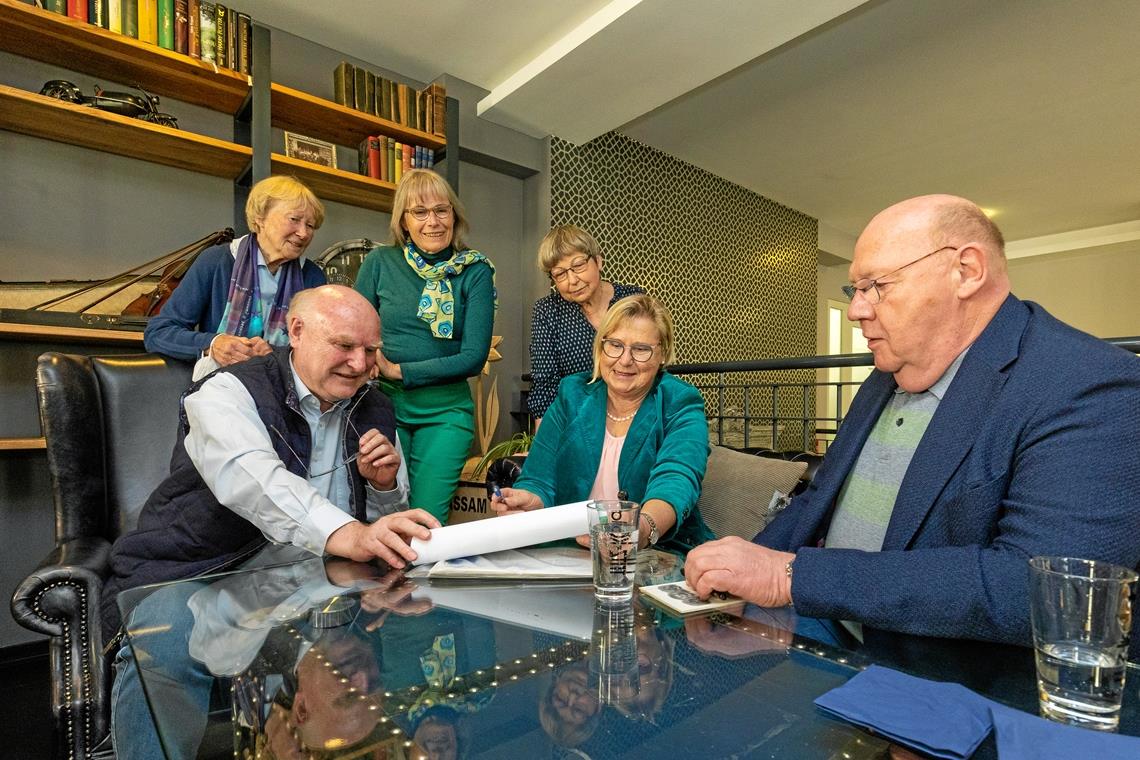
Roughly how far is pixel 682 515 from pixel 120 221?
9.80ft

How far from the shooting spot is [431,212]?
208 cm

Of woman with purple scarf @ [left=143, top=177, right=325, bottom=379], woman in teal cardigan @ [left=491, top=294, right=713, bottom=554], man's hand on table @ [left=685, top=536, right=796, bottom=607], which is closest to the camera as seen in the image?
man's hand on table @ [left=685, top=536, right=796, bottom=607]

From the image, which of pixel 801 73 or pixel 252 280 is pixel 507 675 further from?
pixel 801 73

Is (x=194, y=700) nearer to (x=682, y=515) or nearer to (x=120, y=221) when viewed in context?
(x=682, y=515)

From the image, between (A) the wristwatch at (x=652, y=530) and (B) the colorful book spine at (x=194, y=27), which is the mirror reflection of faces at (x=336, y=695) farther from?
(B) the colorful book spine at (x=194, y=27)

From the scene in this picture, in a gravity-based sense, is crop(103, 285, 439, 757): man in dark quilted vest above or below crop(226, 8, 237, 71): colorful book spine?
below

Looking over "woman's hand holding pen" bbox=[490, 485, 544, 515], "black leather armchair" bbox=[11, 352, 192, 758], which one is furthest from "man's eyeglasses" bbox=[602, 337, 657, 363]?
"black leather armchair" bbox=[11, 352, 192, 758]

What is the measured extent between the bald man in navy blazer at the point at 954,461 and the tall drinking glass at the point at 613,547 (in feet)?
0.32

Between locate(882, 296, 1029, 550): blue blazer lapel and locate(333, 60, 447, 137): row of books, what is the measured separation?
3139 mm

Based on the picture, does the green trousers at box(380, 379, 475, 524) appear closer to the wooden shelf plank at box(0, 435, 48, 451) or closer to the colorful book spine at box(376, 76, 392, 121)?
the wooden shelf plank at box(0, 435, 48, 451)

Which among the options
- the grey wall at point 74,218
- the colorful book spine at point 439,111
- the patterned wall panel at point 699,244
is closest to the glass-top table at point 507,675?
the grey wall at point 74,218

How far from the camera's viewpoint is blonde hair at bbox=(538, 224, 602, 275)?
2.25 m

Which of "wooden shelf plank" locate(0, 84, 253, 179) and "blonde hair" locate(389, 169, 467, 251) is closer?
"blonde hair" locate(389, 169, 467, 251)

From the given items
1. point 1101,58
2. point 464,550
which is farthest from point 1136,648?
point 1101,58
